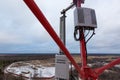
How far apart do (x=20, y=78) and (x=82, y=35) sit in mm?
8741

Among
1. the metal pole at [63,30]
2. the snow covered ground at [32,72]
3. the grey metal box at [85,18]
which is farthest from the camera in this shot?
the snow covered ground at [32,72]

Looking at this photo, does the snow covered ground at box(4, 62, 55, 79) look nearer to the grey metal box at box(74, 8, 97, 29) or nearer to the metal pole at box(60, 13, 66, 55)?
the metal pole at box(60, 13, 66, 55)

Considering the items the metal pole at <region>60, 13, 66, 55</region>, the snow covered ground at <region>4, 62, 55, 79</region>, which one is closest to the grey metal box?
the metal pole at <region>60, 13, 66, 55</region>

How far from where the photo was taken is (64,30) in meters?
6.47

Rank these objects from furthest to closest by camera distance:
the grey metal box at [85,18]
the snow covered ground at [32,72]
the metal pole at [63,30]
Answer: the snow covered ground at [32,72] < the metal pole at [63,30] < the grey metal box at [85,18]

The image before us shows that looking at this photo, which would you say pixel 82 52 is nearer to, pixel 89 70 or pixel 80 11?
pixel 89 70

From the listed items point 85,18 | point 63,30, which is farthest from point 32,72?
point 85,18

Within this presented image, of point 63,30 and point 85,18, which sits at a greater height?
point 85,18

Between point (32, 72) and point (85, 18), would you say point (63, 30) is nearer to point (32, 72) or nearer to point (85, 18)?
point (85, 18)

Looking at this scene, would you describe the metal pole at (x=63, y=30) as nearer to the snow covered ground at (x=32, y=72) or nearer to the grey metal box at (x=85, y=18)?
the grey metal box at (x=85, y=18)

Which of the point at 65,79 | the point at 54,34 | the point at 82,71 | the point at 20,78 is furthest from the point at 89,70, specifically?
the point at 20,78

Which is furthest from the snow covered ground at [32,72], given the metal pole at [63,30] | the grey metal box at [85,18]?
the grey metal box at [85,18]

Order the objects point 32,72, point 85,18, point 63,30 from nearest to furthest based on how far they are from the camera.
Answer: point 85,18
point 63,30
point 32,72

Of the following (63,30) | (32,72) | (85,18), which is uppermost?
(85,18)
